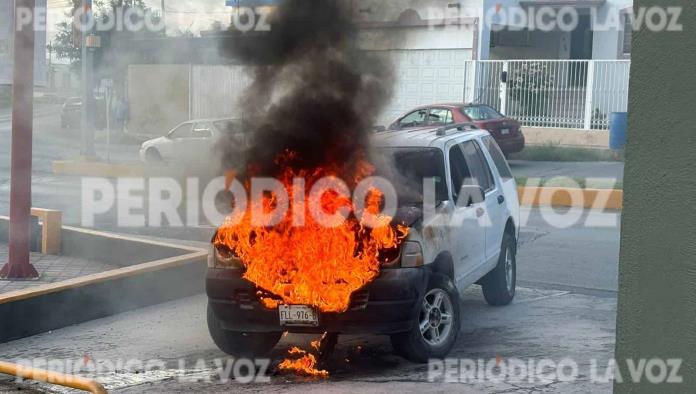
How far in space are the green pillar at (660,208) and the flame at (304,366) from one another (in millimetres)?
3379

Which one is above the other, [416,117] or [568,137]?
[416,117]

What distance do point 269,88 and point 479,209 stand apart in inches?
82.9

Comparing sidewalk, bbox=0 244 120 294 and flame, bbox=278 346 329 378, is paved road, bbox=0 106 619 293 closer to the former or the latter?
sidewalk, bbox=0 244 120 294

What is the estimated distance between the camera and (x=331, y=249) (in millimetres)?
6426

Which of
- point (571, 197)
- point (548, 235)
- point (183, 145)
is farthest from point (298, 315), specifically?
point (183, 145)

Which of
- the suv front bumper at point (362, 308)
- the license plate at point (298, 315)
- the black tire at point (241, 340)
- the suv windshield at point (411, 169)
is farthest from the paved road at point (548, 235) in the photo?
the license plate at point (298, 315)

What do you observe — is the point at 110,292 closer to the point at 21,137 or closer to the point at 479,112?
the point at 21,137

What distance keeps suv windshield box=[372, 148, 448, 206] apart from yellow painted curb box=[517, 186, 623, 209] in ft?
27.1

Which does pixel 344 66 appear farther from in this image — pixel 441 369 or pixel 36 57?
pixel 36 57

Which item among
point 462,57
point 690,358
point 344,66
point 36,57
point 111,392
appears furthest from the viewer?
point 462,57

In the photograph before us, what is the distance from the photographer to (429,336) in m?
6.82

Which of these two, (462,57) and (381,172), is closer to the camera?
(381,172)

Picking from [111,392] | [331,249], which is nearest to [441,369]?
[331,249]

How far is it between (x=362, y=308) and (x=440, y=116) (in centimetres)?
1613
